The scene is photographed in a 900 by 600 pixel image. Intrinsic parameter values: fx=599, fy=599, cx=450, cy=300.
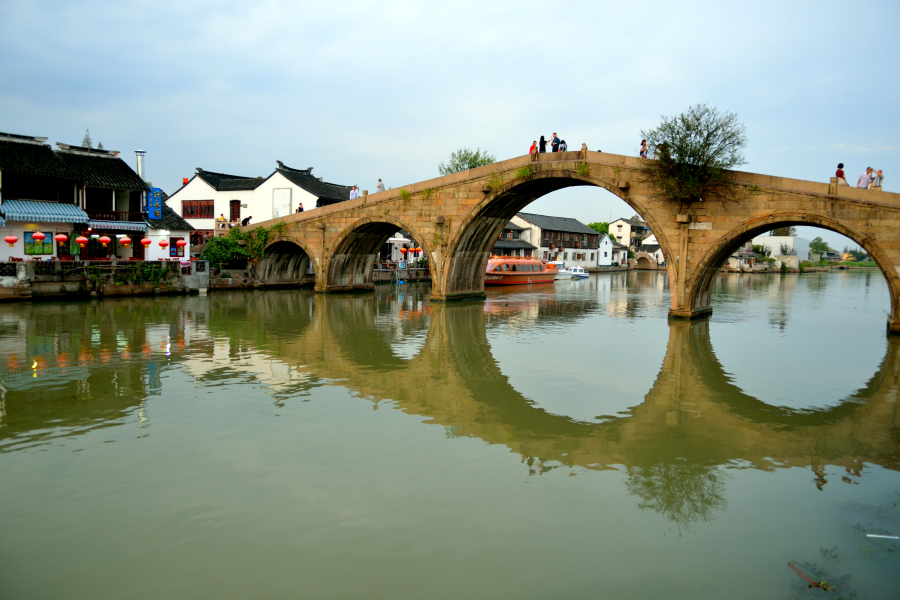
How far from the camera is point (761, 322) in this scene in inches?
836

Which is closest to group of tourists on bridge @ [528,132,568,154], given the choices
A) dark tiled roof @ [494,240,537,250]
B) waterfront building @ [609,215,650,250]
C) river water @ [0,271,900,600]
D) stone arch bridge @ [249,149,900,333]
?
stone arch bridge @ [249,149,900,333]

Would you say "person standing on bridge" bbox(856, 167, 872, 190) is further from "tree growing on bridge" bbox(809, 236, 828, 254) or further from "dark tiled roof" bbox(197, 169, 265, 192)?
"tree growing on bridge" bbox(809, 236, 828, 254)

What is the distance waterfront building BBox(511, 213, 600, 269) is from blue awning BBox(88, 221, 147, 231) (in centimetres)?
4050

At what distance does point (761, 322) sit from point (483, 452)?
17.5 meters

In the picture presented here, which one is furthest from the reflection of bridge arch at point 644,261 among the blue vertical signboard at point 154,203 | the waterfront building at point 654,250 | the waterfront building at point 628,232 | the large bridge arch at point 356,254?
the blue vertical signboard at point 154,203

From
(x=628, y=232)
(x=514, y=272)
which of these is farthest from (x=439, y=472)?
(x=628, y=232)

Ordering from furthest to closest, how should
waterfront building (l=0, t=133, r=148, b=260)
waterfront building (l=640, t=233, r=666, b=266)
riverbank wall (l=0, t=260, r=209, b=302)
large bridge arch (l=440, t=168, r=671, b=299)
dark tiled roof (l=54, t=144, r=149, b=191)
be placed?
waterfront building (l=640, t=233, r=666, b=266) < dark tiled roof (l=54, t=144, r=149, b=191) < waterfront building (l=0, t=133, r=148, b=260) < riverbank wall (l=0, t=260, r=209, b=302) < large bridge arch (l=440, t=168, r=671, b=299)

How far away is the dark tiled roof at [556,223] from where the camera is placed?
62.8m

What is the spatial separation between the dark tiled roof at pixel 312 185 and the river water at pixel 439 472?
27014 millimetres

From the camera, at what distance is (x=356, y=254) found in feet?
101

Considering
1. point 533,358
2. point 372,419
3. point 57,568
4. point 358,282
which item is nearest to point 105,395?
point 372,419

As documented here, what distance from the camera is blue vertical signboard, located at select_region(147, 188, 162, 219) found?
96.6 feet

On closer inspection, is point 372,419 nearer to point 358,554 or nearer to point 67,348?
point 358,554

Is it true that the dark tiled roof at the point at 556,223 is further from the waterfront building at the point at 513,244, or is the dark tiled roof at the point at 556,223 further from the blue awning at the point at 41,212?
the blue awning at the point at 41,212
